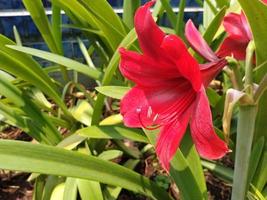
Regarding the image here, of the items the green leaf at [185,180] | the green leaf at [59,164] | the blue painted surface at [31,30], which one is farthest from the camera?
the blue painted surface at [31,30]

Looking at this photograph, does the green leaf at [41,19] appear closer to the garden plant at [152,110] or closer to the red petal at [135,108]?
the garden plant at [152,110]

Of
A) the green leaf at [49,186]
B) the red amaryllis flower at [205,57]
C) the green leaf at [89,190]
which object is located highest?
the red amaryllis flower at [205,57]

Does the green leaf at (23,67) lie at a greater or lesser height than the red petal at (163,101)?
lesser

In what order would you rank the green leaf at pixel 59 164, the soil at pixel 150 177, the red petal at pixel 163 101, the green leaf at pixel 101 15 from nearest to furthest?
the red petal at pixel 163 101, the green leaf at pixel 59 164, the green leaf at pixel 101 15, the soil at pixel 150 177

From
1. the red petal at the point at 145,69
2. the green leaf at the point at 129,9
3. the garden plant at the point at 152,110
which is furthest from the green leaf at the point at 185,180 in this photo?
the green leaf at the point at 129,9

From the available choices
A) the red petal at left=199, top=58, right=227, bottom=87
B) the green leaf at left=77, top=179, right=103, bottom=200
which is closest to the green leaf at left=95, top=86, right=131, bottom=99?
the green leaf at left=77, top=179, right=103, bottom=200

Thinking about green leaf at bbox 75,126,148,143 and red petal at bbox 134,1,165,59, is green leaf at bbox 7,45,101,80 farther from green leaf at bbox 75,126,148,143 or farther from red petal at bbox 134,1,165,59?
red petal at bbox 134,1,165,59

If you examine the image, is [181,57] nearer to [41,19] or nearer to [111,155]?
[111,155]

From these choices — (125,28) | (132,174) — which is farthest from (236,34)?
(125,28)
